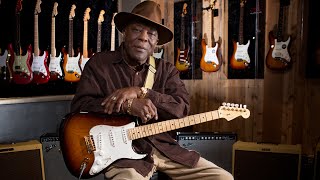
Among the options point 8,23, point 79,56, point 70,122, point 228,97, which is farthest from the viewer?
point 228,97

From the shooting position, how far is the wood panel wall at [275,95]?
3.37 m

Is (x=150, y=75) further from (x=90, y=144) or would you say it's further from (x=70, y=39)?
(x=70, y=39)

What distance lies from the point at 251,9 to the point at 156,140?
2293mm

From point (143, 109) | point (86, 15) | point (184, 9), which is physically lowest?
point (143, 109)

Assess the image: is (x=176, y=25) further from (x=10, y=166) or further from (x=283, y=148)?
(x=10, y=166)

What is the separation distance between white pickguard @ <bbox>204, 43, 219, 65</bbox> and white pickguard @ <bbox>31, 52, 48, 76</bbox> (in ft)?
6.02

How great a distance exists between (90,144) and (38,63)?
1.86 meters

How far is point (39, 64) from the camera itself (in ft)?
11.0

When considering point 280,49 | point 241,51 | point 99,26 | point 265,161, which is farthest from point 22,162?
point 280,49

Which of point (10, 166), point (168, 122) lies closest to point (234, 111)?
point (168, 122)

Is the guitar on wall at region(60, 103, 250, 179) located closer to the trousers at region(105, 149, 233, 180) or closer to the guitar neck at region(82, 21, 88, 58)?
the trousers at region(105, 149, 233, 180)

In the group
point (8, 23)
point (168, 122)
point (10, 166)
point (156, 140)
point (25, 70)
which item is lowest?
point (10, 166)

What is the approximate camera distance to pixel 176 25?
423 cm

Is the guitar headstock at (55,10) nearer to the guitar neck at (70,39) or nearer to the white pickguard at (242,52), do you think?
the guitar neck at (70,39)
